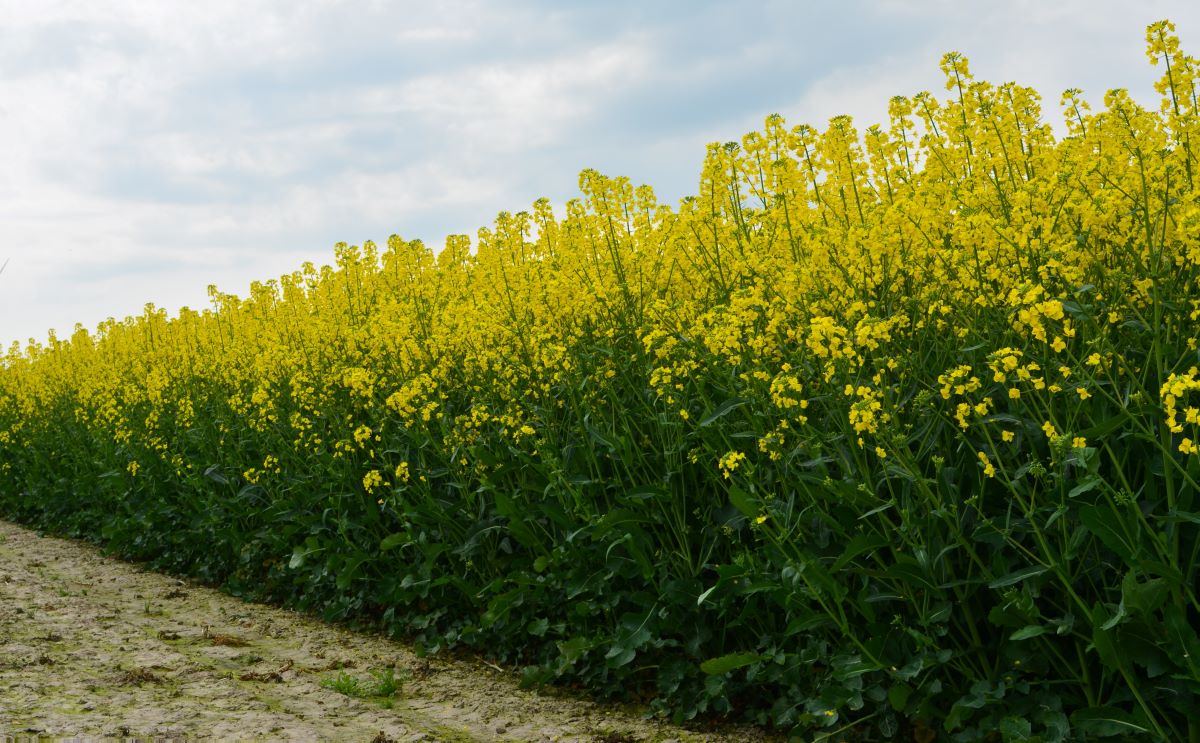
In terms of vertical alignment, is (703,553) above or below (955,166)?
below

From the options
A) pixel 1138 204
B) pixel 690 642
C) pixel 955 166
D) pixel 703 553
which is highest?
pixel 955 166

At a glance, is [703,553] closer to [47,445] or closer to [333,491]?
[333,491]

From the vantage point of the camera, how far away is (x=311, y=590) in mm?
6762

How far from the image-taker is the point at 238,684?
4.96 metres

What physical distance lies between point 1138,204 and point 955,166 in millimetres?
1005

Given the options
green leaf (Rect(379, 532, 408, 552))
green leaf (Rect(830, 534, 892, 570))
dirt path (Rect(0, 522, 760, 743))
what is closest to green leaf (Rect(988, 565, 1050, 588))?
green leaf (Rect(830, 534, 892, 570))

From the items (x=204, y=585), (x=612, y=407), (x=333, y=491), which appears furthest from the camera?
(x=204, y=585)

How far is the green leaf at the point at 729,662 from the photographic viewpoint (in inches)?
164

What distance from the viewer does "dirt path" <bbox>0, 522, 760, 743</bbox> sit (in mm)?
4258

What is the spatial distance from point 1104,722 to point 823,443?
1.33 metres

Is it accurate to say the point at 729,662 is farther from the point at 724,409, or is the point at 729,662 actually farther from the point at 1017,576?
the point at 1017,576

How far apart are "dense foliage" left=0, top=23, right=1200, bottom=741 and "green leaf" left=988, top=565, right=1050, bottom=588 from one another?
0.08 ft

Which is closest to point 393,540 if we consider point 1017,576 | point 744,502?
point 744,502

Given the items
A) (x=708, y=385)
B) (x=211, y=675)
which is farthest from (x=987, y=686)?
(x=211, y=675)
